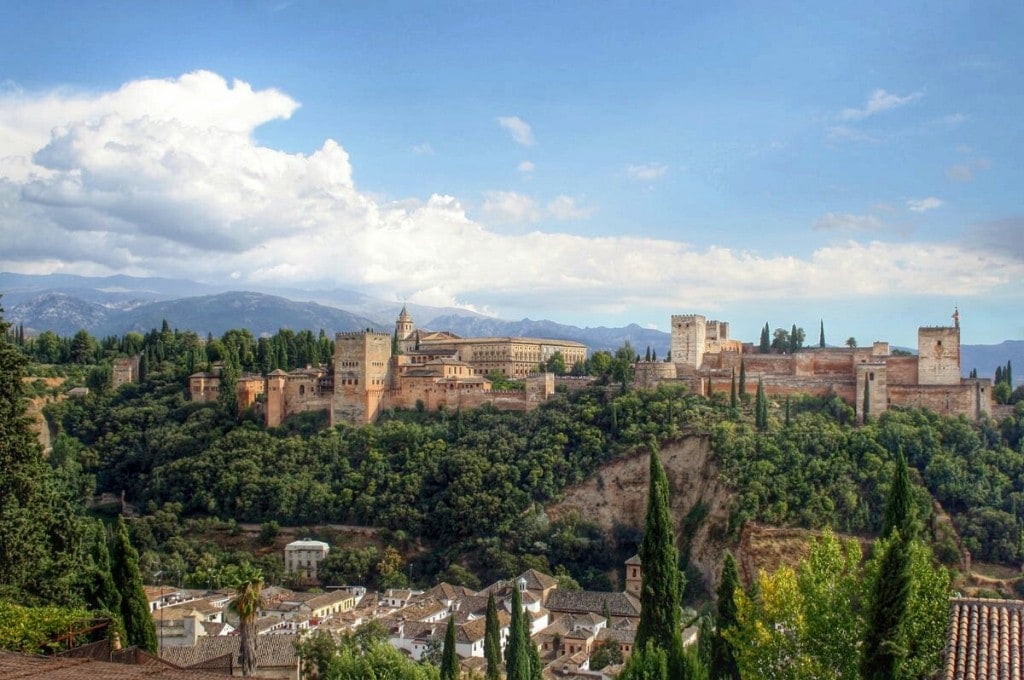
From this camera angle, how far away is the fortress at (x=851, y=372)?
47.0m

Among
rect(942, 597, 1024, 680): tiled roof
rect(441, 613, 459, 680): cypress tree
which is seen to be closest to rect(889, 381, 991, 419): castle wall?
rect(441, 613, 459, 680): cypress tree

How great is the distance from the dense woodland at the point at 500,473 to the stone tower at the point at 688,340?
3.19 meters

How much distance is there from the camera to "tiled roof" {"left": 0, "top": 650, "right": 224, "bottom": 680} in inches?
403

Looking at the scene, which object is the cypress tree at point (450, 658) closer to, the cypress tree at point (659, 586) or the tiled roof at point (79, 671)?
the cypress tree at point (659, 586)

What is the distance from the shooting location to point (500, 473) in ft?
156

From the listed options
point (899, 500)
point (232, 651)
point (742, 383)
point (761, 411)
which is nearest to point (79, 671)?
point (899, 500)

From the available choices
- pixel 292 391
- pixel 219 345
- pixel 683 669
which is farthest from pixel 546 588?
pixel 219 345

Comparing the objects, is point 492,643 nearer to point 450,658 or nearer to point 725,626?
point 450,658

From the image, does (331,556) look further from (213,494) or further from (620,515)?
(620,515)

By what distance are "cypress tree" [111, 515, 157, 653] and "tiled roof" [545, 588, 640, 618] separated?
1779 centimetres

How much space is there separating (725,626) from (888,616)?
10497 millimetres

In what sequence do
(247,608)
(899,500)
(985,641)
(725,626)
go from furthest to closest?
(725,626)
(247,608)
(899,500)
(985,641)

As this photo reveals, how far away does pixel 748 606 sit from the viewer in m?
16.4

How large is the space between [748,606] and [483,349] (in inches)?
1938
